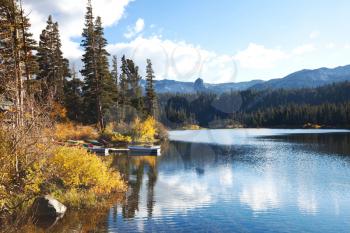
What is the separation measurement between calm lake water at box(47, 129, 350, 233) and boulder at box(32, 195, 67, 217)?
3.83ft

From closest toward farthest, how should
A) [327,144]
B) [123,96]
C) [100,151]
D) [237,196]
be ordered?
[237,196] < [100,151] < [327,144] < [123,96]

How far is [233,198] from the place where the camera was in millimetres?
32875

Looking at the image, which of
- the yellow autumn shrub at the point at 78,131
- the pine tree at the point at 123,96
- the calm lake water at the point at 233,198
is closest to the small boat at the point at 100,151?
the calm lake water at the point at 233,198

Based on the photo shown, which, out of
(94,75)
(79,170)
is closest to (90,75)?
(94,75)

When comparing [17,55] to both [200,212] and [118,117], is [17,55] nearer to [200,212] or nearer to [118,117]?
[200,212]

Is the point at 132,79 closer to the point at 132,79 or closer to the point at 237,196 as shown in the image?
the point at 132,79

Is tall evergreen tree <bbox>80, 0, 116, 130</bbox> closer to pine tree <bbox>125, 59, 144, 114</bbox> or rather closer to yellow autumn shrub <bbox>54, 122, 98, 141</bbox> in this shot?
yellow autumn shrub <bbox>54, 122, 98, 141</bbox>

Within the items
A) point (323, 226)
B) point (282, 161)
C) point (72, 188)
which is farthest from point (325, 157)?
point (72, 188)

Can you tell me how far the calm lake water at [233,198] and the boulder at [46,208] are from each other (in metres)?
1.17

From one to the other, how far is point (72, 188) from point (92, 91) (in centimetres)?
4526

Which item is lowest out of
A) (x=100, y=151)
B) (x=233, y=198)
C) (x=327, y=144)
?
(x=233, y=198)

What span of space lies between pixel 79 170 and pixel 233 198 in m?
13.2

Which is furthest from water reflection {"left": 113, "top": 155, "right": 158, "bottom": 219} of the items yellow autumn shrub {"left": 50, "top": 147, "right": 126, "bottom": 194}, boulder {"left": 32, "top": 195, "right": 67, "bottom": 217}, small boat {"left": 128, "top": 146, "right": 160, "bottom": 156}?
boulder {"left": 32, "top": 195, "right": 67, "bottom": 217}

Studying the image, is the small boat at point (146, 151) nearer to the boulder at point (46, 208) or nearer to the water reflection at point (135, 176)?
the water reflection at point (135, 176)
